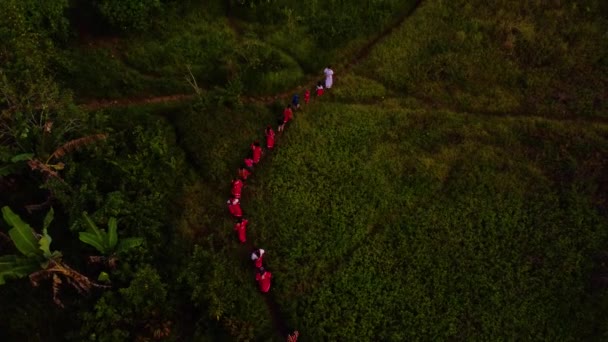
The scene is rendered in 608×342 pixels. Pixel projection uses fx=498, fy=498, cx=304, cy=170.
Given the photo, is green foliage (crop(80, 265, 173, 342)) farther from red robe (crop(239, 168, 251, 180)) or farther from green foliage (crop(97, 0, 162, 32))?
green foliage (crop(97, 0, 162, 32))

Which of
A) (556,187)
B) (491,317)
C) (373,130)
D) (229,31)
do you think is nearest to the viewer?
(491,317)

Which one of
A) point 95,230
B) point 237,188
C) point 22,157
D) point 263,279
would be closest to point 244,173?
point 237,188

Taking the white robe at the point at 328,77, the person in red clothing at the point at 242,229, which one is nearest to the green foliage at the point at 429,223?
the person in red clothing at the point at 242,229

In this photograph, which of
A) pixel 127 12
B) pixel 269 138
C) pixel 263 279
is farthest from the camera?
pixel 127 12

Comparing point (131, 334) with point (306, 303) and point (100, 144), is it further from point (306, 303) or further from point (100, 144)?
point (100, 144)

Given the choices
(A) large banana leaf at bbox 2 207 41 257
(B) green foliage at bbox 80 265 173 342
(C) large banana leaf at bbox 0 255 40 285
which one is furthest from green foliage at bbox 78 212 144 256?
(C) large banana leaf at bbox 0 255 40 285

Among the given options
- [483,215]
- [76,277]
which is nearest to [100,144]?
[76,277]

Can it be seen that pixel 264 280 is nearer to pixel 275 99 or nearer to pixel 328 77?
pixel 275 99

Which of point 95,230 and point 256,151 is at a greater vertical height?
point 256,151
